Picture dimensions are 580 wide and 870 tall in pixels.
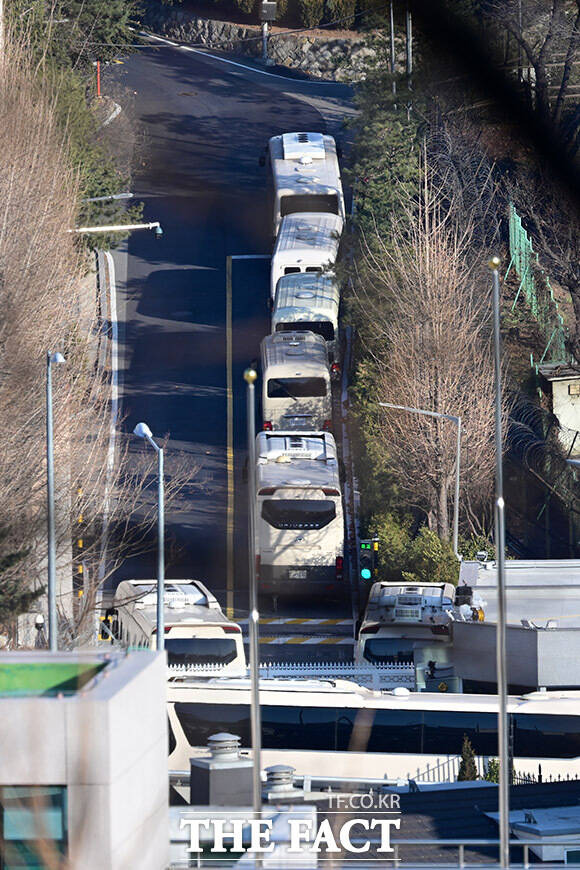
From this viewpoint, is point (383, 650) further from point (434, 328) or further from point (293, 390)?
point (293, 390)

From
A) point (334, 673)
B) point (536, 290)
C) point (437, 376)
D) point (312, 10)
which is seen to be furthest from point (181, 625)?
point (312, 10)

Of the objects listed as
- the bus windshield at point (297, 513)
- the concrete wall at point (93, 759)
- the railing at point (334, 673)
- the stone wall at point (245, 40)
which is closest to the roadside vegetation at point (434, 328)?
the bus windshield at point (297, 513)

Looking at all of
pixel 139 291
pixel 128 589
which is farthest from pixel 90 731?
pixel 139 291

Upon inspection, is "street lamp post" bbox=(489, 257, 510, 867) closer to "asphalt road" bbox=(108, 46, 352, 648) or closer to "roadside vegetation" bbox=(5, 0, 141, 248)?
"asphalt road" bbox=(108, 46, 352, 648)

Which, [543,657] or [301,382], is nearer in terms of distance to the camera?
[543,657]

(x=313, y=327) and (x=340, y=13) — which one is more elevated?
(x=340, y=13)
